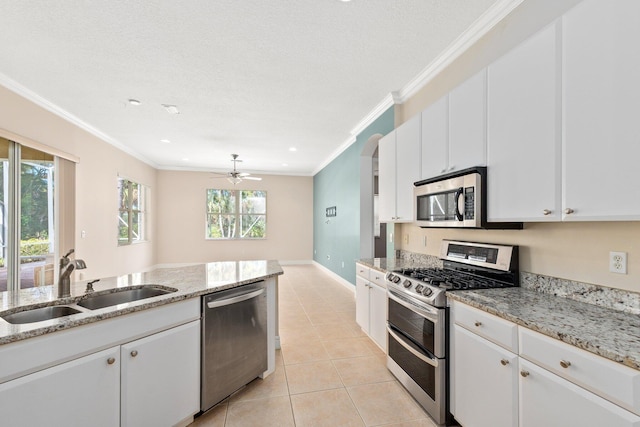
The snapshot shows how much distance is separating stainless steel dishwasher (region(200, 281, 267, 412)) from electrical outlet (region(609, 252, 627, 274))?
2174 millimetres

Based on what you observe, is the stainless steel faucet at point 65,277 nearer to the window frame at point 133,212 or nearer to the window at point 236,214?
the window frame at point 133,212

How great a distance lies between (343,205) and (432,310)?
13.4 feet

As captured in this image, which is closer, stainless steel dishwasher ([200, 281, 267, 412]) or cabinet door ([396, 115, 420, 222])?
stainless steel dishwasher ([200, 281, 267, 412])

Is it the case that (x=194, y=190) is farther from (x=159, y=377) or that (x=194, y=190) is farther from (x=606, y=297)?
(x=606, y=297)

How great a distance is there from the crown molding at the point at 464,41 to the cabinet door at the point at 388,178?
598 mm

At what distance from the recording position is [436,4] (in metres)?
2.07

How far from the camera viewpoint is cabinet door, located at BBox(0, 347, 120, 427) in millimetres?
1191

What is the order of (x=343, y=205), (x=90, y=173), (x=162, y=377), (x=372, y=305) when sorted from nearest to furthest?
(x=162, y=377), (x=372, y=305), (x=90, y=173), (x=343, y=205)

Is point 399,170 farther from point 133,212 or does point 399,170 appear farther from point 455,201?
point 133,212

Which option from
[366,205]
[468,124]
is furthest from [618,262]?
[366,205]

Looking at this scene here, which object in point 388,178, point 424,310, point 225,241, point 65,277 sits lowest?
point 225,241

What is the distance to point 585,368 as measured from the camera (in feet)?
3.54

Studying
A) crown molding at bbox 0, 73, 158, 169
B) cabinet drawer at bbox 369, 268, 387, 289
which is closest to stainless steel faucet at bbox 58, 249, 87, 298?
cabinet drawer at bbox 369, 268, 387, 289

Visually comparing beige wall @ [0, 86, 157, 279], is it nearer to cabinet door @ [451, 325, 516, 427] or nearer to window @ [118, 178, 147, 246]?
window @ [118, 178, 147, 246]
